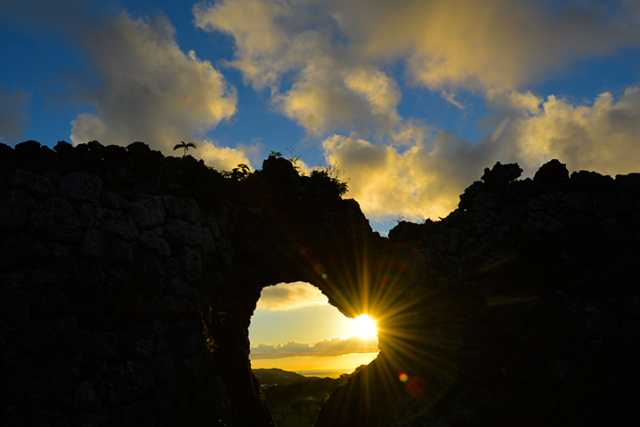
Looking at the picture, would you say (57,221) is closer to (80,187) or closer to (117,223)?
(80,187)

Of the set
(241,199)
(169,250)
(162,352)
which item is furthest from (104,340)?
(241,199)

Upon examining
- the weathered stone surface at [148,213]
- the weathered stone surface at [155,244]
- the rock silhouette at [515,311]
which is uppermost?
the weathered stone surface at [148,213]

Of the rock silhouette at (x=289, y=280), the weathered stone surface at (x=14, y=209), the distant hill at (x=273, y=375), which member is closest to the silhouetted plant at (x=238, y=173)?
the rock silhouette at (x=289, y=280)

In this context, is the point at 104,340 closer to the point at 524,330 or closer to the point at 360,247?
the point at 360,247

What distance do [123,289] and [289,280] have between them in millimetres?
10411

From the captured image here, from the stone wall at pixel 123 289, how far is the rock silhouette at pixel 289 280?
6 centimetres

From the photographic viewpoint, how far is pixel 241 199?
19391mm

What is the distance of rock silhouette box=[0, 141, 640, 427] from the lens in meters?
11.0

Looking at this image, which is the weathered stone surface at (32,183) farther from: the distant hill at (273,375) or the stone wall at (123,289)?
the distant hill at (273,375)

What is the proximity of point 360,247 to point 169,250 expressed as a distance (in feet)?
36.7

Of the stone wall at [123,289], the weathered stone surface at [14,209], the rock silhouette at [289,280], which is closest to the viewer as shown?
the stone wall at [123,289]

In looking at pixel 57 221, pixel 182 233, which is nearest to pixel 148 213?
pixel 182 233

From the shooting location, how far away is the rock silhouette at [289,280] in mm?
10992

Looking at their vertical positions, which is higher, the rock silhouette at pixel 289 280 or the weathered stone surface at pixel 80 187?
the weathered stone surface at pixel 80 187
